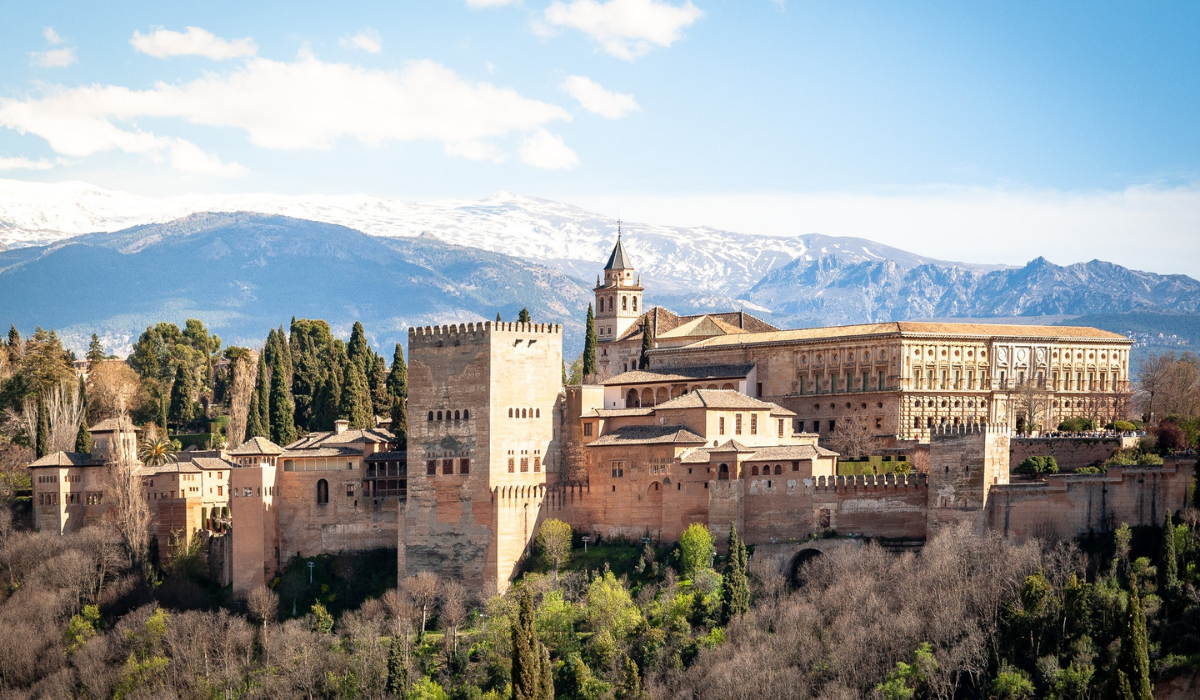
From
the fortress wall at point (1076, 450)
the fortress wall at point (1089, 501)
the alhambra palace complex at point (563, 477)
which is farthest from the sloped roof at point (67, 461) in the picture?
the fortress wall at point (1076, 450)

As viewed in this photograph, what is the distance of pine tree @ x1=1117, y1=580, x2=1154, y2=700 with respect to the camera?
4888cm

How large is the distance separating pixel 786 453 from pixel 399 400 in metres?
25.9

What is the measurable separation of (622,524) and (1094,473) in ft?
65.9

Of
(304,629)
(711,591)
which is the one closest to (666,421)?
(711,591)

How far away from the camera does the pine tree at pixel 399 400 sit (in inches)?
3109

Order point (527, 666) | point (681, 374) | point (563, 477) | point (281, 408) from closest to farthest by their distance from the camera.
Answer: point (527, 666), point (563, 477), point (681, 374), point (281, 408)

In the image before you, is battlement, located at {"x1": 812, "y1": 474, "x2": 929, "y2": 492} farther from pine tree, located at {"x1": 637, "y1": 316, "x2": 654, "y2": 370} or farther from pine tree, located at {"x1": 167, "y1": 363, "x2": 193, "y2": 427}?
pine tree, located at {"x1": 167, "y1": 363, "x2": 193, "y2": 427}

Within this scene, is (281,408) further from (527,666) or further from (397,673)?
(527,666)

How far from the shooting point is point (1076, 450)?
68.9m

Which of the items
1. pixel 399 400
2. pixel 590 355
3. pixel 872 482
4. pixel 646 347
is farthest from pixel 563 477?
pixel 590 355

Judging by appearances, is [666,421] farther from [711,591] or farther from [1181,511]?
[1181,511]

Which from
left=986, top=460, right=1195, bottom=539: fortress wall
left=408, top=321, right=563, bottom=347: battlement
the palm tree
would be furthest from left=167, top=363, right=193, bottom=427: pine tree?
left=986, top=460, right=1195, bottom=539: fortress wall

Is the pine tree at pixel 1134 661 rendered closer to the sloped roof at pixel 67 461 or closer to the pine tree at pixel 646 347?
the pine tree at pixel 646 347

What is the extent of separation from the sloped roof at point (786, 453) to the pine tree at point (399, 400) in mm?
18759
